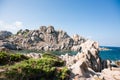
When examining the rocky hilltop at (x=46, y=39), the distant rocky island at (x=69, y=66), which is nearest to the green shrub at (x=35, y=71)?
the distant rocky island at (x=69, y=66)

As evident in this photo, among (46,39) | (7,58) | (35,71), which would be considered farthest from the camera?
(46,39)

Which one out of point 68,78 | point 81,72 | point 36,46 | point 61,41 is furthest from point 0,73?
point 61,41

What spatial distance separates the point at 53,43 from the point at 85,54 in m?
125

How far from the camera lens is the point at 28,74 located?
1605 cm

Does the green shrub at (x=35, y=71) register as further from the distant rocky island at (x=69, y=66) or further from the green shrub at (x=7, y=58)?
the green shrub at (x=7, y=58)

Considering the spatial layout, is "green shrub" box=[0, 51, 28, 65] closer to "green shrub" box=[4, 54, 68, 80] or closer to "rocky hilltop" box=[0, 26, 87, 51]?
"green shrub" box=[4, 54, 68, 80]

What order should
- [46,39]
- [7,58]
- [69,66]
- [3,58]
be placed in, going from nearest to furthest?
[3,58] → [7,58] → [69,66] → [46,39]

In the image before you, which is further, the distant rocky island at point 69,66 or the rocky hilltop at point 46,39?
the rocky hilltop at point 46,39

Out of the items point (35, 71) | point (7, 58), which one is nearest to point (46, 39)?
point (7, 58)

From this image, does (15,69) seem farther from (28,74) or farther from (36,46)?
(36,46)

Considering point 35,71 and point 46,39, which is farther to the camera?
point 46,39

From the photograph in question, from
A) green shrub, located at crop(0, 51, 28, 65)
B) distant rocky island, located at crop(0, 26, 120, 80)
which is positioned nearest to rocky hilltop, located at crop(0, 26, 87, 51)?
distant rocky island, located at crop(0, 26, 120, 80)

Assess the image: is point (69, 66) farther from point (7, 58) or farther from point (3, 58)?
point (3, 58)

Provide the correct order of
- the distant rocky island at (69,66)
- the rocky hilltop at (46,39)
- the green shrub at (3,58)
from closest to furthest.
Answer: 1. the distant rocky island at (69,66)
2. the green shrub at (3,58)
3. the rocky hilltop at (46,39)
